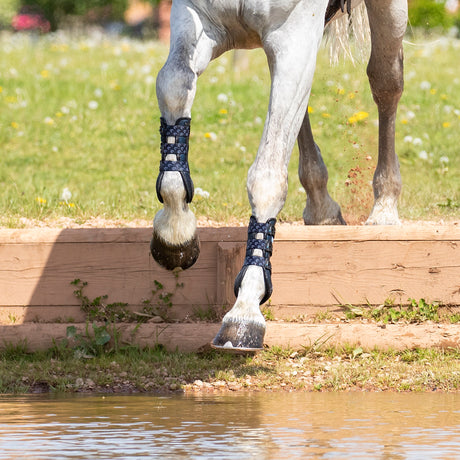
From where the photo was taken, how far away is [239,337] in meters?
3.97

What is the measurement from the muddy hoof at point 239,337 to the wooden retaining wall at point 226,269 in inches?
49.0

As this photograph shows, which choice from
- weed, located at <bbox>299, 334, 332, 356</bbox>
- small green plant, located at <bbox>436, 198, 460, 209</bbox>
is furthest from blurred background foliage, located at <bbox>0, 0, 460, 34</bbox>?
weed, located at <bbox>299, 334, 332, 356</bbox>

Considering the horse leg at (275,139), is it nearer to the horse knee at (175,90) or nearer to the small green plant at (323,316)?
the horse knee at (175,90)

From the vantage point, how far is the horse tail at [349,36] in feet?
21.0

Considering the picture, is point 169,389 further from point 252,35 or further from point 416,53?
point 416,53

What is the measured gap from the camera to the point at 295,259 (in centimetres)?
531

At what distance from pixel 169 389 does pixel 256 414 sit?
2.52 ft

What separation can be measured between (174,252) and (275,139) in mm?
616

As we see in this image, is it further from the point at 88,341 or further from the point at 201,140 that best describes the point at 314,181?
the point at 201,140

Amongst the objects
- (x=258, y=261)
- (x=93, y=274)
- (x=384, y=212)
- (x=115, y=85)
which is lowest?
(x=93, y=274)

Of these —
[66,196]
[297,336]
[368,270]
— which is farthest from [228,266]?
[66,196]

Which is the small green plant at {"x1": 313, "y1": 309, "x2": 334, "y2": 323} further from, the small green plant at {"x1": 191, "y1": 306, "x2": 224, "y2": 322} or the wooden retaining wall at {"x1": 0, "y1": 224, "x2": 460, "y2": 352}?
the small green plant at {"x1": 191, "y1": 306, "x2": 224, "y2": 322}

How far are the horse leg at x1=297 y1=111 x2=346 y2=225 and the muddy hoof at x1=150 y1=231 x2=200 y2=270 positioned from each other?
2.07 meters

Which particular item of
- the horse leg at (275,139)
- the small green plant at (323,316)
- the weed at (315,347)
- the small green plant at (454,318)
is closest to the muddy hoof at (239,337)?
the horse leg at (275,139)
